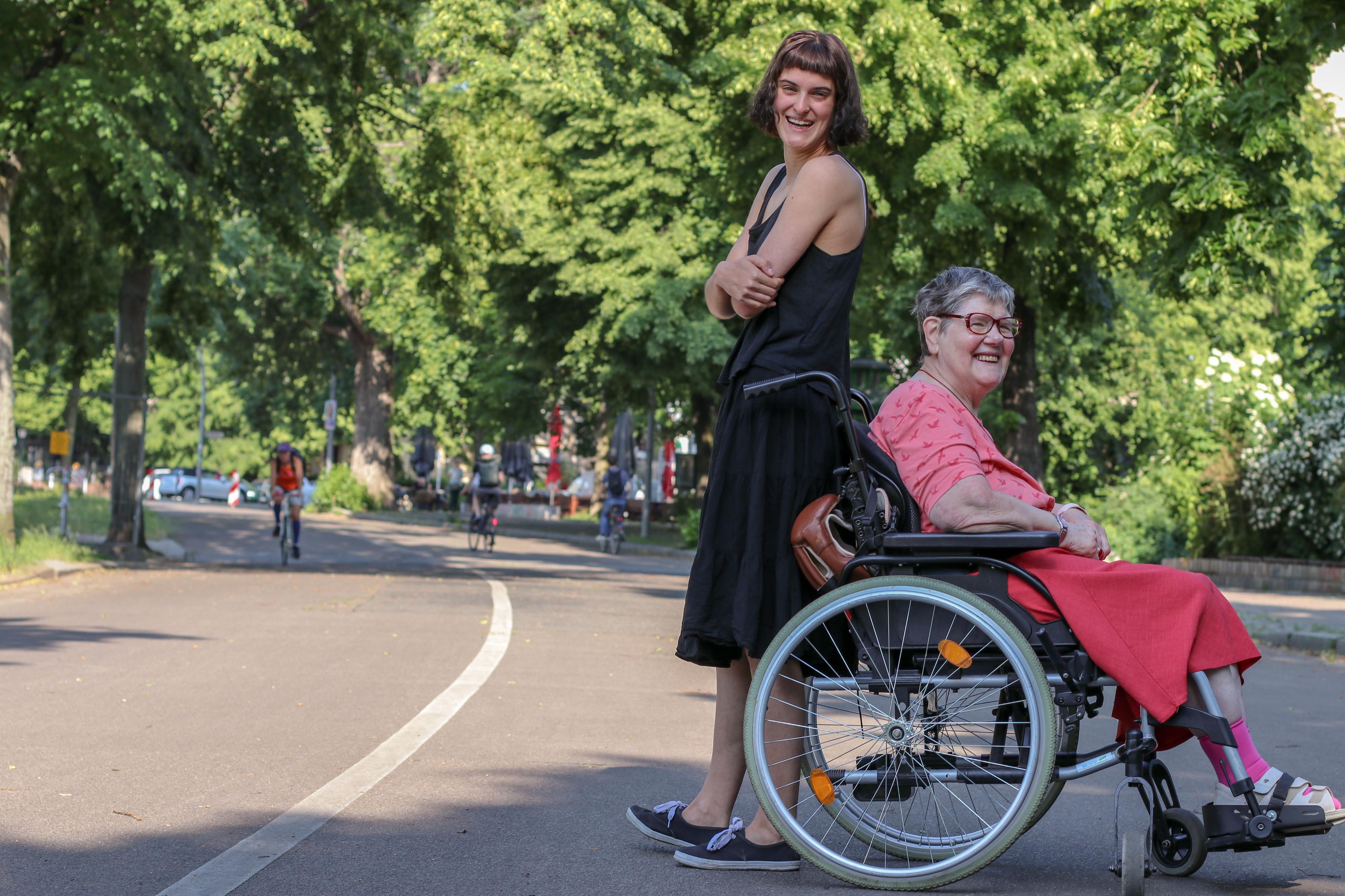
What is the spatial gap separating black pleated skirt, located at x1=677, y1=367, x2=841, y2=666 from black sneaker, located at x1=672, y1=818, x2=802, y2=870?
47 cm

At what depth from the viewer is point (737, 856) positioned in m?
4.19

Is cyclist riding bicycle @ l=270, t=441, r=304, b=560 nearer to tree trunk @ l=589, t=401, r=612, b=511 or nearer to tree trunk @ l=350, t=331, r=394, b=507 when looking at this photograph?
tree trunk @ l=589, t=401, r=612, b=511

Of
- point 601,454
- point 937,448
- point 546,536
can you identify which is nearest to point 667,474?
point 601,454

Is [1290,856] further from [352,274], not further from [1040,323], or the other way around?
[352,274]

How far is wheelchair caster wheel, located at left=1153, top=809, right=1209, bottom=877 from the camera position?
3748mm

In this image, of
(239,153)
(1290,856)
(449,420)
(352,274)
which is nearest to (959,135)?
(239,153)

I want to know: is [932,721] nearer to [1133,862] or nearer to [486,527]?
[1133,862]

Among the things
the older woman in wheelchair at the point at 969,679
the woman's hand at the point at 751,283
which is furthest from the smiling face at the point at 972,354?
the woman's hand at the point at 751,283

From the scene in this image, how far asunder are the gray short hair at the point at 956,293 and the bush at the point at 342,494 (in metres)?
43.0

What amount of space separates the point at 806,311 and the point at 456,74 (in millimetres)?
30094

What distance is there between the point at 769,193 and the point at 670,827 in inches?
70.4

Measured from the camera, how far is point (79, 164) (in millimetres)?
15938

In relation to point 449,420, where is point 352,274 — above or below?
above

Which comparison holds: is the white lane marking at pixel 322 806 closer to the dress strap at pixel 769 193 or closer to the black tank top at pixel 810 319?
the black tank top at pixel 810 319
